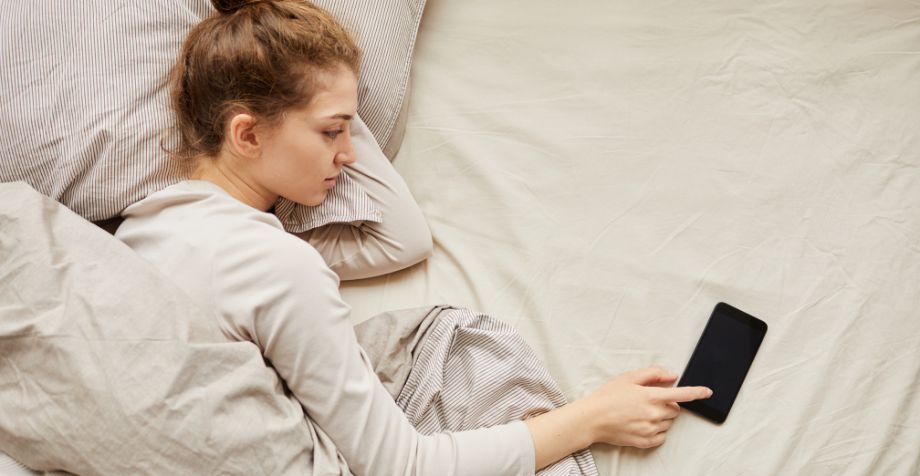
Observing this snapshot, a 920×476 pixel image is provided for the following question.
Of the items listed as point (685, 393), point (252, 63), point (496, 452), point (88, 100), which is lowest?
point (496, 452)

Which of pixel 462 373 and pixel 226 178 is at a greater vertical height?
pixel 226 178

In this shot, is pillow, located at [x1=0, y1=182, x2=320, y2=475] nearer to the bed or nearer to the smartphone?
the bed

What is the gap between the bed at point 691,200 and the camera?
3.14ft

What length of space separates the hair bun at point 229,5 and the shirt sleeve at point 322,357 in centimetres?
32

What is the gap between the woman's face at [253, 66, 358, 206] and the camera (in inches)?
35.9

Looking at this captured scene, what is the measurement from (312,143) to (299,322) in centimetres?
24

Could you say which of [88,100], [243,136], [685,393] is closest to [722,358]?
[685,393]

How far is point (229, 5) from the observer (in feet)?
3.12

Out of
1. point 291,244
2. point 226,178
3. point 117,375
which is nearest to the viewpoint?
point 117,375

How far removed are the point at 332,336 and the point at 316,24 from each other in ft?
1.31

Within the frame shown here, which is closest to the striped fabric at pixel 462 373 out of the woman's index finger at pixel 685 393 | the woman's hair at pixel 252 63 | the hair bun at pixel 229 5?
the woman's index finger at pixel 685 393

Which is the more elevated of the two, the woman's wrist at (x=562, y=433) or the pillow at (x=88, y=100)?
the pillow at (x=88, y=100)

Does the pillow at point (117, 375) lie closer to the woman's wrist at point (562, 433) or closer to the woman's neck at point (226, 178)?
the woman's neck at point (226, 178)

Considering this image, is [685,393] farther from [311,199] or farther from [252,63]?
[252,63]
